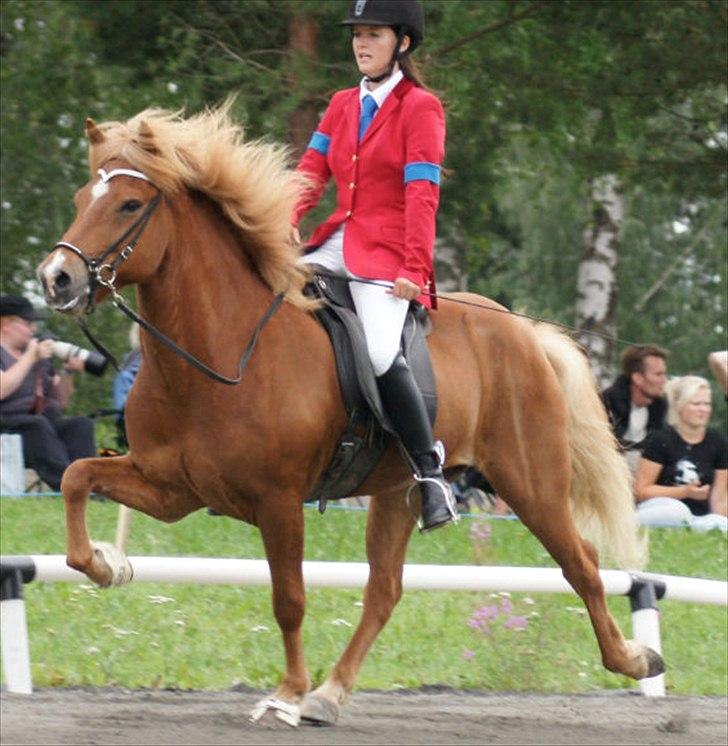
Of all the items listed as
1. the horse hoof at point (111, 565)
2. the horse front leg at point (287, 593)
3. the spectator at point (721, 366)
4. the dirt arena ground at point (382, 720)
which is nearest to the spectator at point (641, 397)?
the spectator at point (721, 366)

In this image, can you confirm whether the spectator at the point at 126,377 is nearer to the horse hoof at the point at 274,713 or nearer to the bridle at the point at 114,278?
the horse hoof at the point at 274,713

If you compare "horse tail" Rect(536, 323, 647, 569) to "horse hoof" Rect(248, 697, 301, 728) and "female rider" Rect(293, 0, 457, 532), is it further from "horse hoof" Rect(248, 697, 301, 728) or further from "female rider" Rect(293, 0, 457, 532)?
"horse hoof" Rect(248, 697, 301, 728)

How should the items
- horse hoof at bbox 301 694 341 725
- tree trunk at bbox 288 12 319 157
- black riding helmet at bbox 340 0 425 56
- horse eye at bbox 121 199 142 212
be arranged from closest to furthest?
1. horse eye at bbox 121 199 142 212
2. black riding helmet at bbox 340 0 425 56
3. horse hoof at bbox 301 694 341 725
4. tree trunk at bbox 288 12 319 157

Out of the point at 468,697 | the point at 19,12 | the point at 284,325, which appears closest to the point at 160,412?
the point at 284,325

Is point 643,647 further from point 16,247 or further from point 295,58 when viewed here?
point 16,247

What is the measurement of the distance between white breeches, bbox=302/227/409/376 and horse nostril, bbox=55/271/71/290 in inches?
54.2

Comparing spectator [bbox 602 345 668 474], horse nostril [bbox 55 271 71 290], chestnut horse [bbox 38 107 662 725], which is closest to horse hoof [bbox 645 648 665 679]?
chestnut horse [bbox 38 107 662 725]

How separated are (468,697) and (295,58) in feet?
22.7

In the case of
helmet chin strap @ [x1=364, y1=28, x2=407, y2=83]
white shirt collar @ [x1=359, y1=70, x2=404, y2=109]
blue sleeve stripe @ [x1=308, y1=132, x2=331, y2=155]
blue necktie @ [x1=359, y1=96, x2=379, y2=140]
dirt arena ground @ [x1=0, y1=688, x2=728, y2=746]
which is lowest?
dirt arena ground @ [x1=0, y1=688, x2=728, y2=746]

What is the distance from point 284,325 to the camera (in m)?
7.01

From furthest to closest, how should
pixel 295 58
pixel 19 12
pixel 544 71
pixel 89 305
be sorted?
pixel 19 12, pixel 544 71, pixel 295 58, pixel 89 305

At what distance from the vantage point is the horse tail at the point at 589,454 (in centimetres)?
820

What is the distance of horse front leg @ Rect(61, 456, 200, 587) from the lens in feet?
22.5

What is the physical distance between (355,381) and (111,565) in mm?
1139
